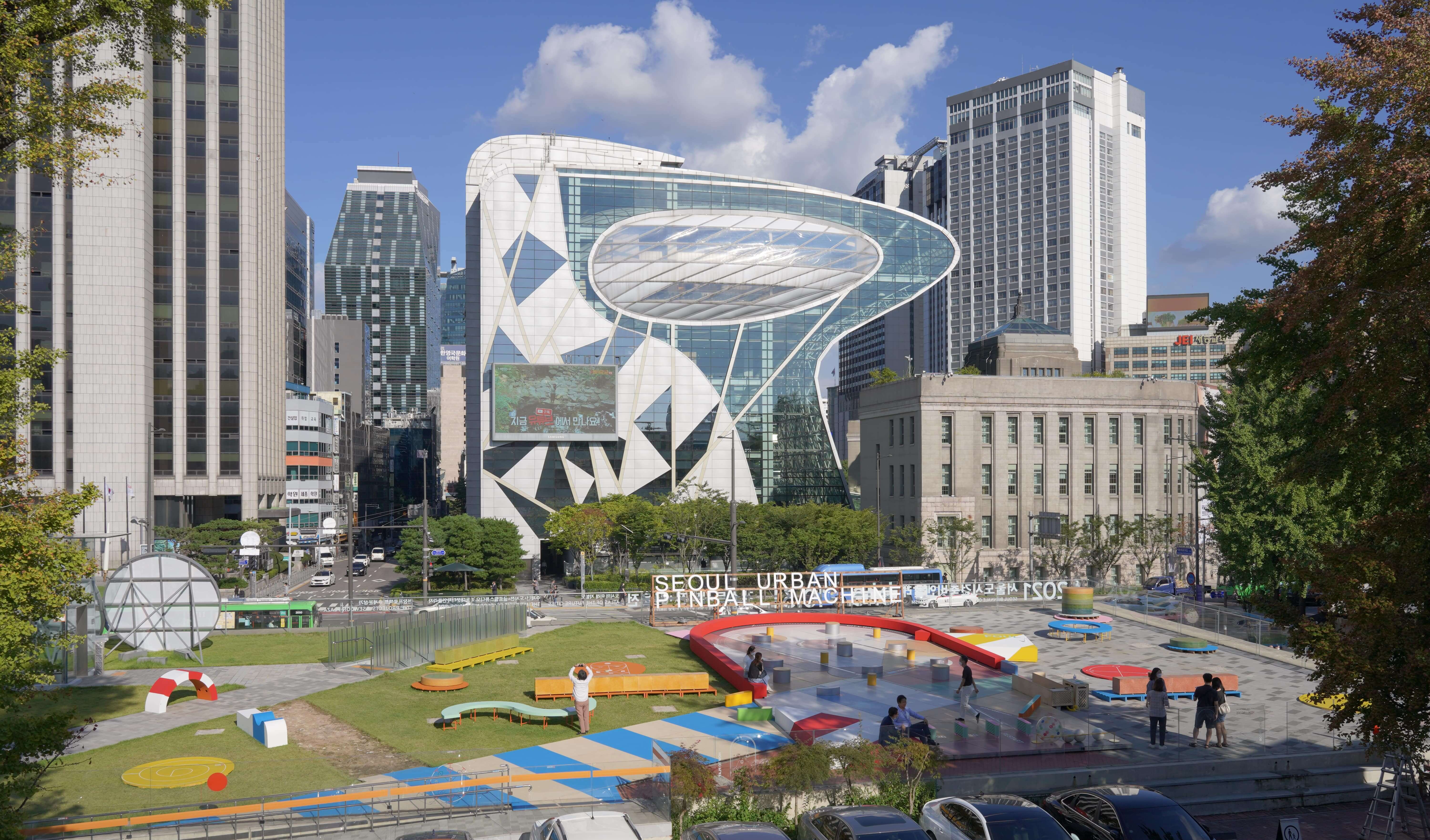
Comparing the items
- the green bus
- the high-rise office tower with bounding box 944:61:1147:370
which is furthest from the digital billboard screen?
the high-rise office tower with bounding box 944:61:1147:370

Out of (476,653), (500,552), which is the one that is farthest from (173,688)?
(500,552)

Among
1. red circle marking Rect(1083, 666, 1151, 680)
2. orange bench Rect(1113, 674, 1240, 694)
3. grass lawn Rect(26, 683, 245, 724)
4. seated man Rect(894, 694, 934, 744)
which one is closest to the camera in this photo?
seated man Rect(894, 694, 934, 744)

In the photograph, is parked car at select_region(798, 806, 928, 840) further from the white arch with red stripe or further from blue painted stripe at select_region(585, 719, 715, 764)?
the white arch with red stripe

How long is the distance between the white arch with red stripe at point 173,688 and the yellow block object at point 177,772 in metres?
5.64

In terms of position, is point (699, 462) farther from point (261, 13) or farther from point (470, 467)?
point (261, 13)

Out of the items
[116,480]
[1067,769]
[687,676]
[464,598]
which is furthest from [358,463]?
[1067,769]

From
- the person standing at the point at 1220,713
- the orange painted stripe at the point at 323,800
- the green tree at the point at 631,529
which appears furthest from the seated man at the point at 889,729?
the green tree at the point at 631,529

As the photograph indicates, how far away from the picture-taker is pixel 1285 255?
63.0 ft

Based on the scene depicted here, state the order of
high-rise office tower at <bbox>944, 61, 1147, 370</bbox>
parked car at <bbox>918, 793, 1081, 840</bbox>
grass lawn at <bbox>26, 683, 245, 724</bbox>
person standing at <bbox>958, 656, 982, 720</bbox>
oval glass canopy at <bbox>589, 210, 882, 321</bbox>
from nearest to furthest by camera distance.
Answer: parked car at <bbox>918, 793, 1081, 840</bbox> → person standing at <bbox>958, 656, 982, 720</bbox> → grass lawn at <bbox>26, 683, 245, 724</bbox> → oval glass canopy at <bbox>589, 210, 882, 321</bbox> → high-rise office tower at <bbox>944, 61, 1147, 370</bbox>

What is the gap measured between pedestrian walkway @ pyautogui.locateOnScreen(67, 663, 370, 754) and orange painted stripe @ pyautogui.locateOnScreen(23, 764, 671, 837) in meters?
7.74

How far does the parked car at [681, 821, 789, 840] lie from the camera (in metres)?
15.0

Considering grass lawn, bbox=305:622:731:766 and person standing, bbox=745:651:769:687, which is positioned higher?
person standing, bbox=745:651:769:687

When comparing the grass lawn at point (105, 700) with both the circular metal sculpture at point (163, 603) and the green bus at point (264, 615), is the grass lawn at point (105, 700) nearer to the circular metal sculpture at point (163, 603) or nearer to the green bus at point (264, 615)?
the circular metal sculpture at point (163, 603)

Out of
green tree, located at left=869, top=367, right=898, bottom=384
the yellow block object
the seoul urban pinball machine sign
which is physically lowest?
the seoul urban pinball machine sign
